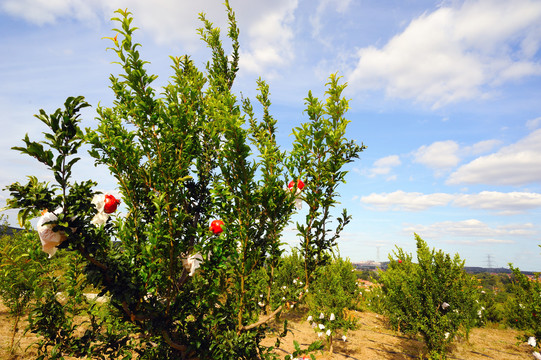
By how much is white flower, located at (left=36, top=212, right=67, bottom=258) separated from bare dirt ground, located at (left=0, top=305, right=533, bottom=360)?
7.75 metres

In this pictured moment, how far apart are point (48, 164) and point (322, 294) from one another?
1003 centimetres

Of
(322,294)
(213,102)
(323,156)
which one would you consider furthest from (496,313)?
(213,102)

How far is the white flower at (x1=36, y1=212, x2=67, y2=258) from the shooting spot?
173 cm

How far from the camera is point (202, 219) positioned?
10.6 feet

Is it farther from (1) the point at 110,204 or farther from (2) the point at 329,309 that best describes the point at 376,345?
(1) the point at 110,204

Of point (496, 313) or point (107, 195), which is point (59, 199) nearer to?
point (107, 195)

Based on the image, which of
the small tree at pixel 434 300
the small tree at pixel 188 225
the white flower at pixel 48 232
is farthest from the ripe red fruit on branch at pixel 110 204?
the small tree at pixel 434 300

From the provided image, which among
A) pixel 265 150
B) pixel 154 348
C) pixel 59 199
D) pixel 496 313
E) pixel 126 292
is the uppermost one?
pixel 265 150

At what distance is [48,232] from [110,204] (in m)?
1.02

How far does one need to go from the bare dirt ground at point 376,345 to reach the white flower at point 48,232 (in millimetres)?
7755

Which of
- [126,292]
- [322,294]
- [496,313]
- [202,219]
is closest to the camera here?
[126,292]

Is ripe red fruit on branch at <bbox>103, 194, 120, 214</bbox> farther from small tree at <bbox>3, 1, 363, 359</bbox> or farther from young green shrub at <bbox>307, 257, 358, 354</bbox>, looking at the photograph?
young green shrub at <bbox>307, 257, 358, 354</bbox>

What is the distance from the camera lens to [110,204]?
9.10ft

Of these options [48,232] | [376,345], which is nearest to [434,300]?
[376,345]
